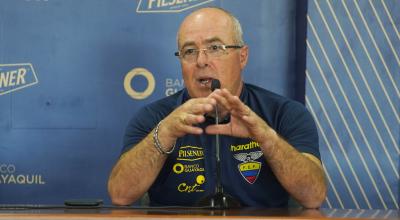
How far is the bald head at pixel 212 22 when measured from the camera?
179 cm

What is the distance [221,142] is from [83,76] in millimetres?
770

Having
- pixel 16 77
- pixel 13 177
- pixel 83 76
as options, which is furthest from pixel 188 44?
pixel 13 177

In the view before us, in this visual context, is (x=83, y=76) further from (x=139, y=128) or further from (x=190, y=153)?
(x=190, y=153)

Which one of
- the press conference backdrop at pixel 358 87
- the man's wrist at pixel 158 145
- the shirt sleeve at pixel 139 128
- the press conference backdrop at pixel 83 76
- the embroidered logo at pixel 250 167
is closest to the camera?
the man's wrist at pixel 158 145

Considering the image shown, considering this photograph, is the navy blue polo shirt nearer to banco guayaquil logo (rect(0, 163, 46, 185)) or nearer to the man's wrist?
the man's wrist

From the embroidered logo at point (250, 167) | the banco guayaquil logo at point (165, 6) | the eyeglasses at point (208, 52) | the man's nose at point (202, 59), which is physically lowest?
the embroidered logo at point (250, 167)

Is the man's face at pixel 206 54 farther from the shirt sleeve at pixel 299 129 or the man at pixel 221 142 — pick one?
the shirt sleeve at pixel 299 129

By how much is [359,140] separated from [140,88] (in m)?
0.86

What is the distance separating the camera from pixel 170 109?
1893 millimetres

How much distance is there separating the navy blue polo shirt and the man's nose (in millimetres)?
178

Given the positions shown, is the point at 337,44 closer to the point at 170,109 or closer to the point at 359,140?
the point at 359,140

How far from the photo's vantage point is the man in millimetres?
1557

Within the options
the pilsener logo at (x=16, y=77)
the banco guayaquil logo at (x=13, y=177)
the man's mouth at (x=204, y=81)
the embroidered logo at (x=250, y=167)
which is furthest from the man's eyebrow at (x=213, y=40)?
the banco guayaquil logo at (x=13, y=177)

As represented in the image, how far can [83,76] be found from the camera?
7.41 ft
